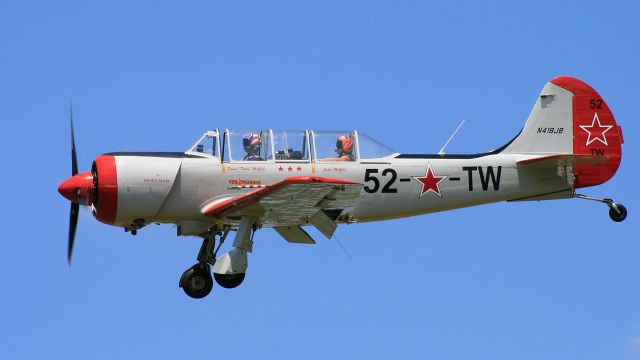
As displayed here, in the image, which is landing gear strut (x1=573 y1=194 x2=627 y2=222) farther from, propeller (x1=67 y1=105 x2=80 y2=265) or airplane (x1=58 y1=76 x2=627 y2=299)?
propeller (x1=67 y1=105 x2=80 y2=265)

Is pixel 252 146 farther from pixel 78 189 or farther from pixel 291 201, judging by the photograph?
pixel 78 189

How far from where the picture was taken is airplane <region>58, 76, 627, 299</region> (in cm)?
1861

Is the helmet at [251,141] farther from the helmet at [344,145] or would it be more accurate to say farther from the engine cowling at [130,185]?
the helmet at [344,145]

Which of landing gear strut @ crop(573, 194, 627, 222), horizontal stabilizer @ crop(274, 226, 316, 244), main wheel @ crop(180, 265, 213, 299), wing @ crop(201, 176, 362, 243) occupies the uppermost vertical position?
wing @ crop(201, 176, 362, 243)

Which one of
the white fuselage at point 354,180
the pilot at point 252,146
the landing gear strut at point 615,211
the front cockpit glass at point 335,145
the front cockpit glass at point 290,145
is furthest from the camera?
the landing gear strut at point 615,211

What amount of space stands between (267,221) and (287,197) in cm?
141

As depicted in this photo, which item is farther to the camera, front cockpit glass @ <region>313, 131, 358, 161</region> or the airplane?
front cockpit glass @ <region>313, 131, 358, 161</region>

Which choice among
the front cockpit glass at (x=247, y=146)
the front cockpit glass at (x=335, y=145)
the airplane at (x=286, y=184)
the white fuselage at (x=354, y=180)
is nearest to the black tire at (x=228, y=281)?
the airplane at (x=286, y=184)

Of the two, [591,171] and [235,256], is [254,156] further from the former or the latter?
[591,171]

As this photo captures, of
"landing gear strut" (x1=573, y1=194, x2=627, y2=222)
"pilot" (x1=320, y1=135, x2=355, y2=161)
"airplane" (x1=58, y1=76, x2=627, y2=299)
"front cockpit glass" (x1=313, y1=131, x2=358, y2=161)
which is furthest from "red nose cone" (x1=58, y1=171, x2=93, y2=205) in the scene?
"landing gear strut" (x1=573, y1=194, x2=627, y2=222)

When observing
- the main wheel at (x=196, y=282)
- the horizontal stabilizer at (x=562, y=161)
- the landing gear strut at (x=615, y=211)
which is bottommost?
the main wheel at (x=196, y=282)

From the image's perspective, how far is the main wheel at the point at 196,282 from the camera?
1902 cm

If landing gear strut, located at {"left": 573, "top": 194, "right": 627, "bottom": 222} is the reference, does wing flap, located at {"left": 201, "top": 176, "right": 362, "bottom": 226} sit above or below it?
above

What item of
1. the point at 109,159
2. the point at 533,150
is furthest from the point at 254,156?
the point at 533,150
